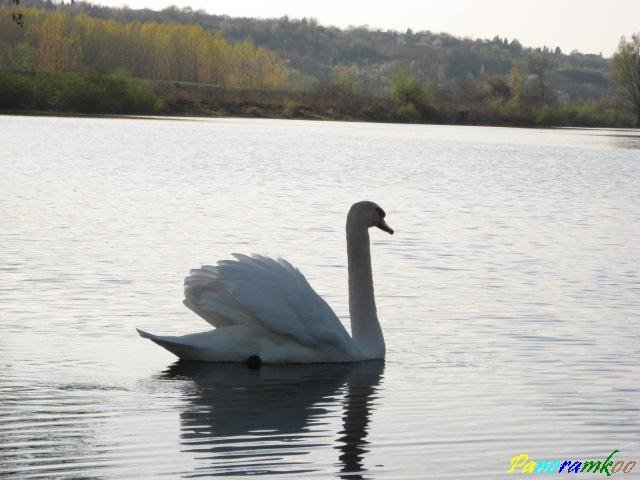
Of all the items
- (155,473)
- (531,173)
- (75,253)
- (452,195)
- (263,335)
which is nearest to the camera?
(155,473)

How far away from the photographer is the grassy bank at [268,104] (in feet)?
221

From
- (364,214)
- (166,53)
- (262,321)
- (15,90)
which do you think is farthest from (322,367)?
(166,53)

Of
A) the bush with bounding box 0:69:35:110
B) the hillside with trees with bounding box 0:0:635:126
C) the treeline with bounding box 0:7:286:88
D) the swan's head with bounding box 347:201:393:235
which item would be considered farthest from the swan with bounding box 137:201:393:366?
the treeline with bounding box 0:7:286:88

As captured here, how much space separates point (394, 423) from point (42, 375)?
2312mm

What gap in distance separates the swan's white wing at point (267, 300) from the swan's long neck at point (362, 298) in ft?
1.34

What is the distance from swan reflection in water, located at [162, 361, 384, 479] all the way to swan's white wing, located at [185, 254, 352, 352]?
0.29m

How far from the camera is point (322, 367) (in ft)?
28.9

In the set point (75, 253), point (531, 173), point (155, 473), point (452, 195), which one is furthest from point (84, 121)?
point (155, 473)

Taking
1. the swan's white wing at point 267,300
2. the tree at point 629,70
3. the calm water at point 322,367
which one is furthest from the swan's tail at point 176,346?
the tree at point 629,70

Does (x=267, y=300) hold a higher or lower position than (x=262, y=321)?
higher

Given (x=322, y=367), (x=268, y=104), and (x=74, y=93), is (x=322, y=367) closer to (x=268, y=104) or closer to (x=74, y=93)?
(x=74, y=93)

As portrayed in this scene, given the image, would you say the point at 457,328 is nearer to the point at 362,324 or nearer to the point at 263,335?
the point at 362,324

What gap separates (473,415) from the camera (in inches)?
295

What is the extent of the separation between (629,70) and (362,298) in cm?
9147
